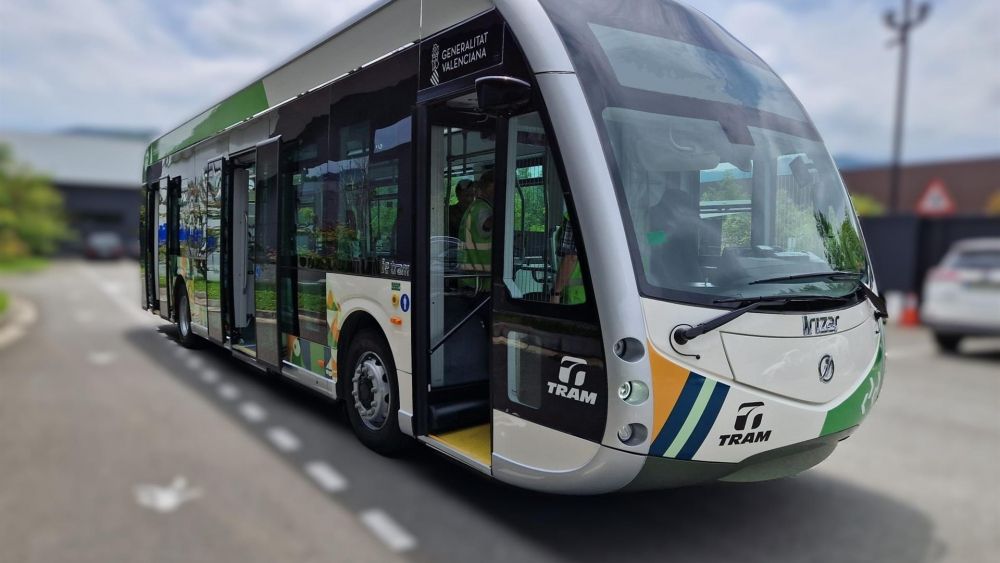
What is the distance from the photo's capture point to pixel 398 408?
4.35 feet

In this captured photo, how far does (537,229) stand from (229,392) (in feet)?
2.84

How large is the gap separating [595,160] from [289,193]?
1.93 feet

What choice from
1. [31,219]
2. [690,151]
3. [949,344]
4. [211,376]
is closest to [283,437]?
[211,376]

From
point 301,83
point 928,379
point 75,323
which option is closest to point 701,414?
point 301,83

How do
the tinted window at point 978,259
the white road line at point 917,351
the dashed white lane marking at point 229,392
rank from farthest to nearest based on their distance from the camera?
the white road line at point 917,351, the tinted window at point 978,259, the dashed white lane marking at point 229,392

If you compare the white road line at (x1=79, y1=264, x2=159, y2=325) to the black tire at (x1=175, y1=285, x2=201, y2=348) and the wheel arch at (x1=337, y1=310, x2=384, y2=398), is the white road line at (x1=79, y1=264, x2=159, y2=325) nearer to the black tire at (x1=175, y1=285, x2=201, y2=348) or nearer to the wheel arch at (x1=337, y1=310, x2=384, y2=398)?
the black tire at (x1=175, y1=285, x2=201, y2=348)

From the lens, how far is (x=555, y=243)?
135 centimetres

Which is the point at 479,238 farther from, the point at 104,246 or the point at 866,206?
the point at 104,246

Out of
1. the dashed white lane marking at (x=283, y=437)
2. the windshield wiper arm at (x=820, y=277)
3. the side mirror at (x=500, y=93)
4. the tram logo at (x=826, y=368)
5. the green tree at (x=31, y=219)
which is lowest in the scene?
the dashed white lane marking at (x=283, y=437)

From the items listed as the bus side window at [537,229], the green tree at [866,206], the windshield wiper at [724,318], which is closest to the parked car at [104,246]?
the bus side window at [537,229]

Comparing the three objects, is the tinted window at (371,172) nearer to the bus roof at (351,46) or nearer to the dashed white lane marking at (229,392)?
the bus roof at (351,46)

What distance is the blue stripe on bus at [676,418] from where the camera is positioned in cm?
128

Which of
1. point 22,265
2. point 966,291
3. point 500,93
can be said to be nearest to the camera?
point 500,93

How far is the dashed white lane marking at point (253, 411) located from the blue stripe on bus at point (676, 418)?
100 centimetres
